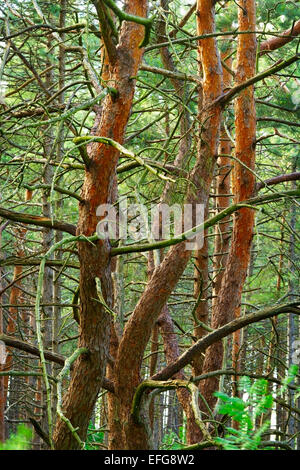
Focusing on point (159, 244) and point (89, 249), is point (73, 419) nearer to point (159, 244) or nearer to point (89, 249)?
point (89, 249)

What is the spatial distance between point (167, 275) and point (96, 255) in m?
1.91

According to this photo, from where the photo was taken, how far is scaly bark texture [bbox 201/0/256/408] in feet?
20.6

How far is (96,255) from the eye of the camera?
12.7 ft

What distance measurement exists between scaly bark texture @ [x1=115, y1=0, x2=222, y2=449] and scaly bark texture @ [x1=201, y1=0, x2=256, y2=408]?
0.39 meters

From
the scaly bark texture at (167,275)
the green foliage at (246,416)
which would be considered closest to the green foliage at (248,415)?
the green foliage at (246,416)

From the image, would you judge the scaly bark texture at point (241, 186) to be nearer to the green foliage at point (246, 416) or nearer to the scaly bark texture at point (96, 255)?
the scaly bark texture at point (96, 255)

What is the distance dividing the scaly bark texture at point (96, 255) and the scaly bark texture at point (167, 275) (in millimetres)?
1344

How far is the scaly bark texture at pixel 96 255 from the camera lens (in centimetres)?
389

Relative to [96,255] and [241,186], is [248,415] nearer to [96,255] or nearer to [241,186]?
[96,255]

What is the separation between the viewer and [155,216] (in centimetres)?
646

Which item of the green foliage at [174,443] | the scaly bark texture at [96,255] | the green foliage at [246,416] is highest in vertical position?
the scaly bark texture at [96,255]

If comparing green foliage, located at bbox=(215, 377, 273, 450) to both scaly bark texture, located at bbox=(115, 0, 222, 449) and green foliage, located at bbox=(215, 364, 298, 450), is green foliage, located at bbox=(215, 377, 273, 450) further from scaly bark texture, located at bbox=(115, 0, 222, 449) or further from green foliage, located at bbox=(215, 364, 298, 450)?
scaly bark texture, located at bbox=(115, 0, 222, 449)

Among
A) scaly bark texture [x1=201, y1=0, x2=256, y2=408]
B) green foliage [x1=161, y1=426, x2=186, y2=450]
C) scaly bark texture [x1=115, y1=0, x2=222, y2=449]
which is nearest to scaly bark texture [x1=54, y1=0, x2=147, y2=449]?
green foliage [x1=161, y1=426, x2=186, y2=450]
